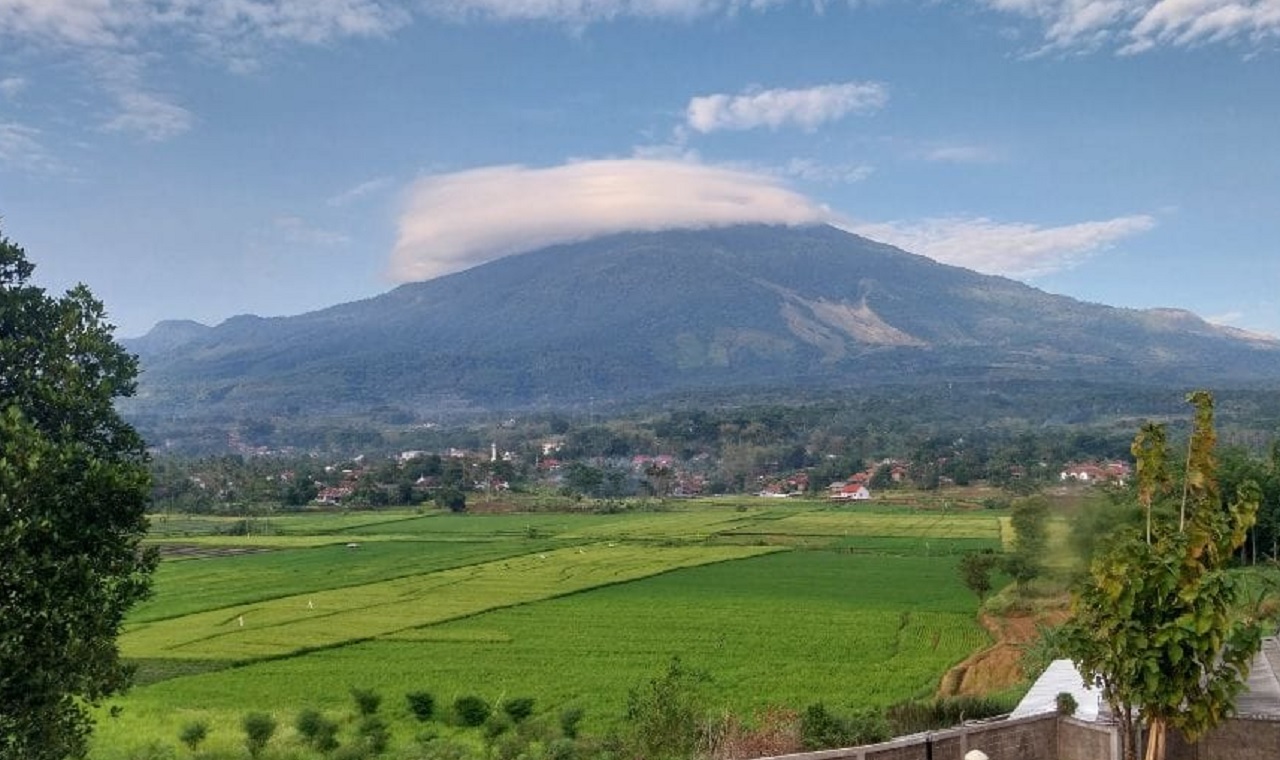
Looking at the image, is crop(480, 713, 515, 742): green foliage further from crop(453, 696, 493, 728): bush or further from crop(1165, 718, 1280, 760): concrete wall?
crop(1165, 718, 1280, 760): concrete wall

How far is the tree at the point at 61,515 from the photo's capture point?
873 centimetres

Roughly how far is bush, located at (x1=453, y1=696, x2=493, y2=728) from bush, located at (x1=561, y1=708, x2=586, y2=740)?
1591 millimetres

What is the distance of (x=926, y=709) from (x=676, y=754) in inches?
213

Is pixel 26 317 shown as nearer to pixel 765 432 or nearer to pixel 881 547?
pixel 881 547

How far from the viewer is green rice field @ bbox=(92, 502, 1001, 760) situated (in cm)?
2219

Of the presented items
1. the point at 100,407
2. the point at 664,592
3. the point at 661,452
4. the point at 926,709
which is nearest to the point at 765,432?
the point at 661,452

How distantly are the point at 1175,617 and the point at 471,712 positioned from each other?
46.2 feet

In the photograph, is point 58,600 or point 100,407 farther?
point 100,407

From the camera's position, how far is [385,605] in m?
35.3

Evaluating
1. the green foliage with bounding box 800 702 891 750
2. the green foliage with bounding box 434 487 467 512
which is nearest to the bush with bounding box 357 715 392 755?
the green foliage with bounding box 800 702 891 750

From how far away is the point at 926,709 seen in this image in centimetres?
1711

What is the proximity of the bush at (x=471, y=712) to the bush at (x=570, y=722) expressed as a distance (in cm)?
159

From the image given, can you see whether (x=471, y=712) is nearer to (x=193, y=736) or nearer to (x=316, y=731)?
(x=316, y=731)

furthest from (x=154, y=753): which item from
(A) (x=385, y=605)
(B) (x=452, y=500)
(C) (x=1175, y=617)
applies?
(B) (x=452, y=500)
